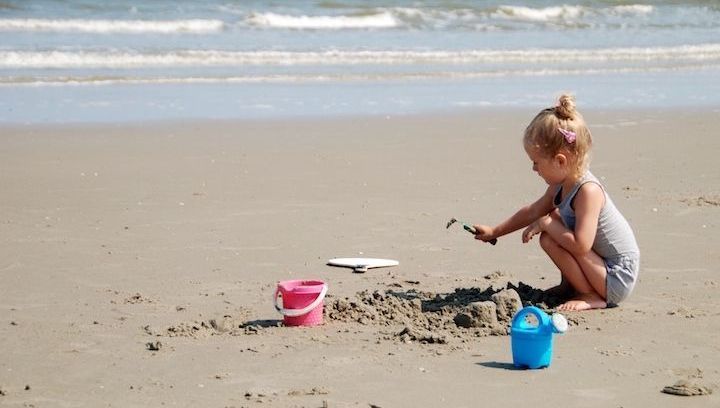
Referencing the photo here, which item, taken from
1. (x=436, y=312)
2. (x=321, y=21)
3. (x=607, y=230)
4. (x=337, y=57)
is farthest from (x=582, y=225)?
(x=321, y=21)

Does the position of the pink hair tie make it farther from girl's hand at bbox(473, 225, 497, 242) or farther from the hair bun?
girl's hand at bbox(473, 225, 497, 242)

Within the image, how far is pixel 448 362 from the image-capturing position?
186 inches

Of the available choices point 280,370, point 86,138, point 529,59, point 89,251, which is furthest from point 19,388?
point 529,59

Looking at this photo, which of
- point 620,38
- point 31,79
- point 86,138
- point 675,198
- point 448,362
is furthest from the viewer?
point 620,38

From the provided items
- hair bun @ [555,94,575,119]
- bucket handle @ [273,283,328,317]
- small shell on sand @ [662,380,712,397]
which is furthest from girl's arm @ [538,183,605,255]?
small shell on sand @ [662,380,712,397]

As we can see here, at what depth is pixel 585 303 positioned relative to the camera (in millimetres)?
5605

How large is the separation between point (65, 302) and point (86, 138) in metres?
5.69

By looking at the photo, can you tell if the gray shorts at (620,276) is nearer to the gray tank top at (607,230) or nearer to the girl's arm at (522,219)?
the gray tank top at (607,230)

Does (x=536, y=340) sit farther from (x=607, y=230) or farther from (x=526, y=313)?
(x=607, y=230)

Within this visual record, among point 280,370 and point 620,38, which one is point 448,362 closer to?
point 280,370

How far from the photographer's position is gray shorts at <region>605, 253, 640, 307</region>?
5.60 m

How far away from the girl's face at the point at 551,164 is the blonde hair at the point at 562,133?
19 millimetres

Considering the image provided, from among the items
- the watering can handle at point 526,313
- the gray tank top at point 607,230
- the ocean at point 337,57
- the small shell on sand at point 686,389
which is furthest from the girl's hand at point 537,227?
the ocean at point 337,57

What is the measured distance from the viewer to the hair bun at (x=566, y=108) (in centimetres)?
536
